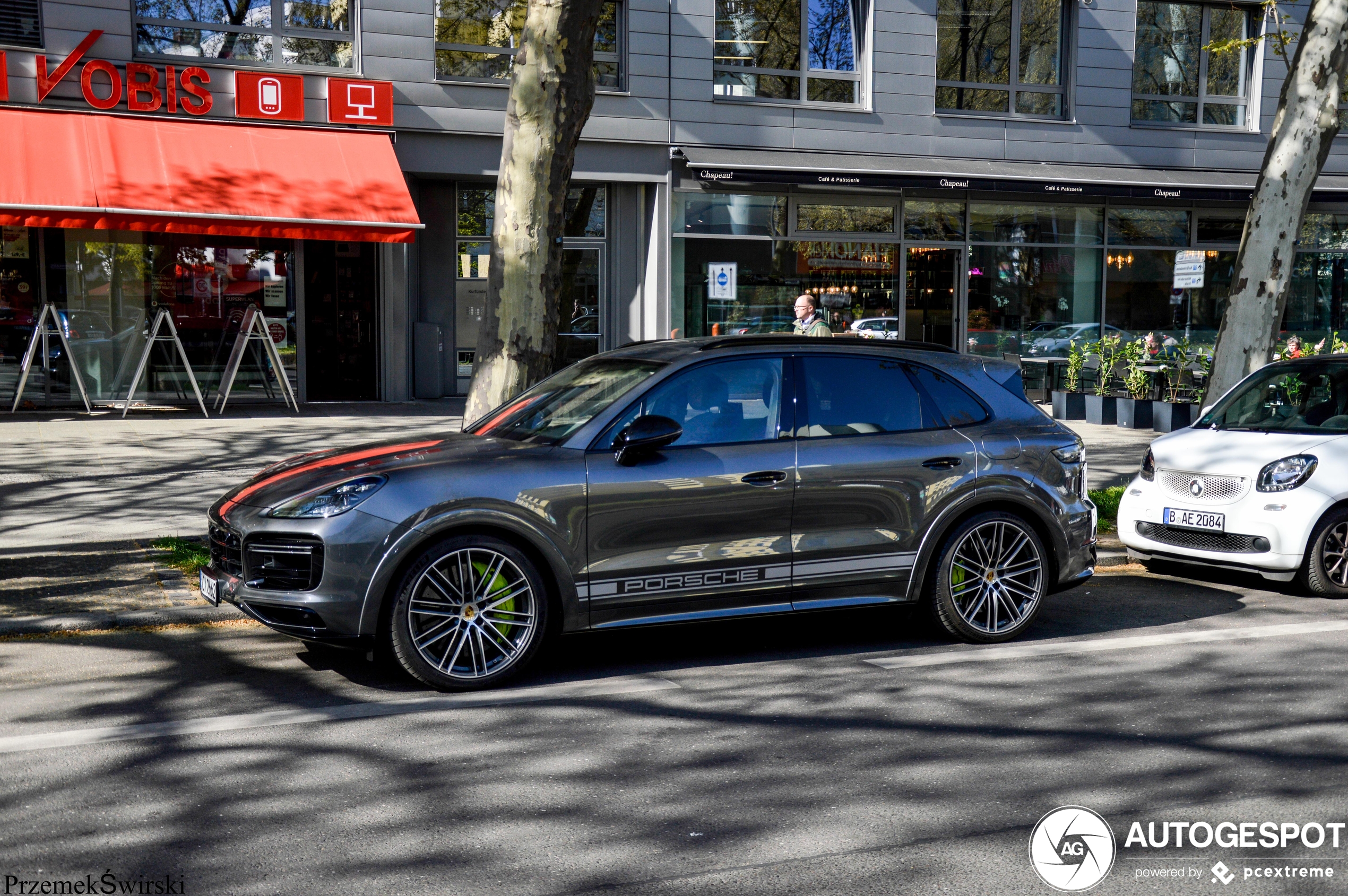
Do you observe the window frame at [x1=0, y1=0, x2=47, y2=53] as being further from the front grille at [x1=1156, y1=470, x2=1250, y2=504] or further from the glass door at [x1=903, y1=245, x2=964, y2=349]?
the front grille at [x1=1156, y1=470, x2=1250, y2=504]

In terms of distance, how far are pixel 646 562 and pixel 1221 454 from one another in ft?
14.9

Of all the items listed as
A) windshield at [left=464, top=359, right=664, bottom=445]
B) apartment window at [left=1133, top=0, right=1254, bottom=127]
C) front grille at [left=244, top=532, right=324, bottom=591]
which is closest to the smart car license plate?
windshield at [left=464, top=359, right=664, bottom=445]

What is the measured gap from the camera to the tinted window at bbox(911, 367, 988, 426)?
6.81 meters

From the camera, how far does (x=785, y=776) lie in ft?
15.3

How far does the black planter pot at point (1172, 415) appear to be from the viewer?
16266 millimetres

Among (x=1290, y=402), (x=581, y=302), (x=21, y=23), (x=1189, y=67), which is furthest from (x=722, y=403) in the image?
(x=1189, y=67)

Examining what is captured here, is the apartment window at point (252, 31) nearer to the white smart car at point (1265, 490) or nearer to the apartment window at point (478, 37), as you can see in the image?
the apartment window at point (478, 37)

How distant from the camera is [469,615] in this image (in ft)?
18.9

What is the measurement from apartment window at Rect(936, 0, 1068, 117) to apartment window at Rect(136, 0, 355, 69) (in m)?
9.61

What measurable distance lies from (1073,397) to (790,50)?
7.09 meters

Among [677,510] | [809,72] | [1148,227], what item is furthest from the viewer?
[1148,227]

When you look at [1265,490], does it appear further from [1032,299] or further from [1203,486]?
[1032,299]

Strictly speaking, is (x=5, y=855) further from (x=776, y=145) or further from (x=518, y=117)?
(x=776, y=145)

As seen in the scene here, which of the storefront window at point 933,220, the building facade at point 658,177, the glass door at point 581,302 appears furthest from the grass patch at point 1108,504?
the storefront window at point 933,220
